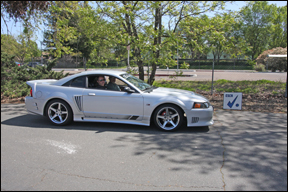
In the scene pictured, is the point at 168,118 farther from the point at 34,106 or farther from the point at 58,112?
the point at 34,106

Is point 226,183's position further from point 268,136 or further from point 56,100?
point 56,100

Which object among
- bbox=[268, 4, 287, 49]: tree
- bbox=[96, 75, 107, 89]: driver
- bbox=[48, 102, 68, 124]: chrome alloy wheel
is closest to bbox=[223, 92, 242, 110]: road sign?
bbox=[96, 75, 107, 89]: driver

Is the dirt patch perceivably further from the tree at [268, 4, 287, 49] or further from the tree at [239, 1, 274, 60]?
the tree at [268, 4, 287, 49]

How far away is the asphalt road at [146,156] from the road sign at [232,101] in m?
1.03

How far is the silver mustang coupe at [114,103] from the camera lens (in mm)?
5438

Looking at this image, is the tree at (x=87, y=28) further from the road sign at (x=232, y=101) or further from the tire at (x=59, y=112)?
the road sign at (x=232, y=101)

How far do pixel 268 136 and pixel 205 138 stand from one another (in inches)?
57.1

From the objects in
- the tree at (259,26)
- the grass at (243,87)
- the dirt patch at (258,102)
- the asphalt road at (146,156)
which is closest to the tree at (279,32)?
the tree at (259,26)

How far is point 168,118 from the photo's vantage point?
17.9 feet

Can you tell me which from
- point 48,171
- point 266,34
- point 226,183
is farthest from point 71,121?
point 266,34

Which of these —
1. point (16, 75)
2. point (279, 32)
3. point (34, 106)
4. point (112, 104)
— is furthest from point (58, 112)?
point (279, 32)

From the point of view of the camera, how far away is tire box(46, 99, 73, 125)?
5.85 metres

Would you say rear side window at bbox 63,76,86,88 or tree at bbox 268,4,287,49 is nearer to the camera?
rear side window at bbox 63,76,86,88

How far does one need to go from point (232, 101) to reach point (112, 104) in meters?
3.80
